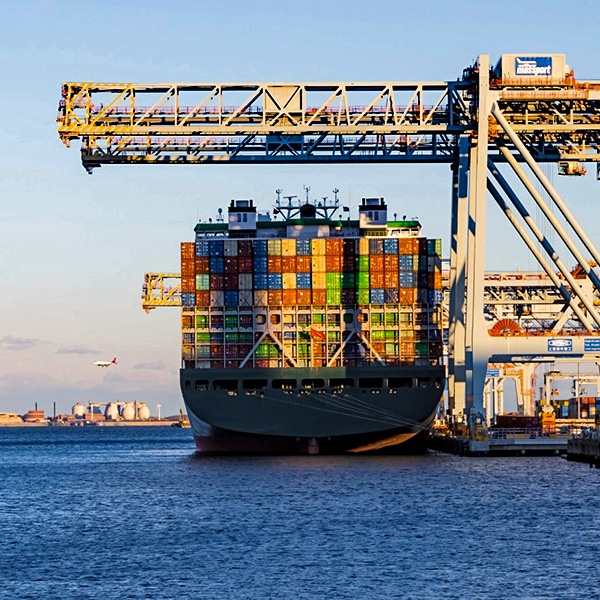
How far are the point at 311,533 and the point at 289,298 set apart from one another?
41.8 meters

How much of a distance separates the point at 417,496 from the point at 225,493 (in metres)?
8.80

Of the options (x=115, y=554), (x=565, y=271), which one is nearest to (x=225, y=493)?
(x=115, y=554)

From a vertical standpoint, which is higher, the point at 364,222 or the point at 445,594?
the point at 364,222

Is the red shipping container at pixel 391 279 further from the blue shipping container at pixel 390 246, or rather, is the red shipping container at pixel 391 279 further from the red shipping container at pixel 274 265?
the red shipping container at pixel 274 265

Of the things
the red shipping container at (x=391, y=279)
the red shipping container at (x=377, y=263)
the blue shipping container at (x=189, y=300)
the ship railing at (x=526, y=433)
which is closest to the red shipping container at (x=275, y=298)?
the blue shipping container at (x=189, y=300)

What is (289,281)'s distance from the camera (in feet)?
301

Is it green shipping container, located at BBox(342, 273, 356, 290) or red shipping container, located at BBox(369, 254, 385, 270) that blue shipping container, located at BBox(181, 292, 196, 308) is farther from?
red shipping container, located at BBox(369, 254, 385, 270)

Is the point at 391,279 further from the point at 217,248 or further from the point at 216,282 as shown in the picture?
the point at 217,248

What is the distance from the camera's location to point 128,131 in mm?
75312

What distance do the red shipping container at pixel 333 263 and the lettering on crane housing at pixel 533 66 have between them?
1933 cm

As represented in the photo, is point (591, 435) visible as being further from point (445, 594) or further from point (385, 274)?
point (445, 594)

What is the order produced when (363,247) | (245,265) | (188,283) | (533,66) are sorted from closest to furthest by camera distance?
(533,66) → (363,247) → (245,265) → (188,283)

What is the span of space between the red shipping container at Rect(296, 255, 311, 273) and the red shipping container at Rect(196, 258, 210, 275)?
19.0 feet

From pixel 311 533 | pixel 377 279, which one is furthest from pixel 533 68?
pixel 311 533
